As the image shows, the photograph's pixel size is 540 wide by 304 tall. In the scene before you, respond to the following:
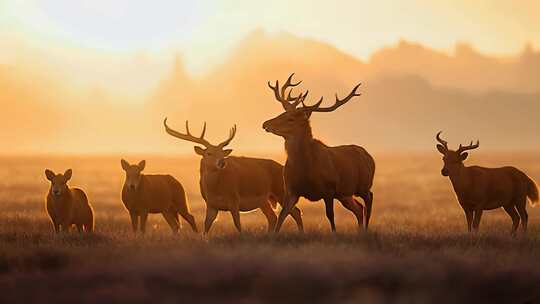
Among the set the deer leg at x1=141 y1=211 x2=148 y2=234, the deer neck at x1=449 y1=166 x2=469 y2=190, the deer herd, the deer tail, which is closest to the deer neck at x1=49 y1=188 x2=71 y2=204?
the deer herd

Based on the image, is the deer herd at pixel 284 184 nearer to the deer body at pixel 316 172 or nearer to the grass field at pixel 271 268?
the deer body at pixel 316 172

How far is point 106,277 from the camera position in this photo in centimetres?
1254

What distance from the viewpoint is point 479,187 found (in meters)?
19.0

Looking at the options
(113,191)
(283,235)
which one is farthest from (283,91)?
(113,191)

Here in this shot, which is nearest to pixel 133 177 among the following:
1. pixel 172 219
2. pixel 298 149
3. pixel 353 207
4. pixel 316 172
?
pixel 172 219

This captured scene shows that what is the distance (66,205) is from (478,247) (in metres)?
7.53

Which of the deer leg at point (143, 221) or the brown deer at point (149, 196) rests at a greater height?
the brown deer at point (149, 196)

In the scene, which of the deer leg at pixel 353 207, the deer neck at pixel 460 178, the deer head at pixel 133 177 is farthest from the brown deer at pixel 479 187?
the deer head at pixel 133 177

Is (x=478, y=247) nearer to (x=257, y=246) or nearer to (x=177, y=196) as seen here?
(x=257, y=246)

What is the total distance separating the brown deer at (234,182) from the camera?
1766 centimetres

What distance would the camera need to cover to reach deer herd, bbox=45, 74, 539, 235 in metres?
17.2

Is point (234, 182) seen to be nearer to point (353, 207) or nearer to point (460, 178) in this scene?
point (353, 207)

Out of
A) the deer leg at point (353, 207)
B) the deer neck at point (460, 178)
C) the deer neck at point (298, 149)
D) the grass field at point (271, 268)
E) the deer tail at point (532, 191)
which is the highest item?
the deer neck at point (298, 149)

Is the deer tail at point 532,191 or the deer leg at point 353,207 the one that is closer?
the deer leg at point 353,207
